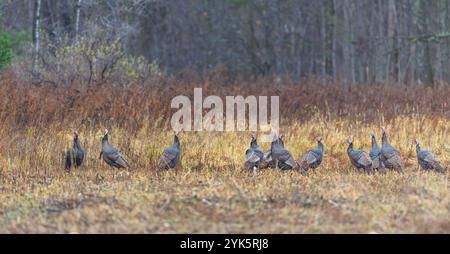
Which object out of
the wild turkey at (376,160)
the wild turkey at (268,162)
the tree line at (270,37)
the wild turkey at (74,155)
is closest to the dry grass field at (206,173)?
the wild turkey at (74,155)

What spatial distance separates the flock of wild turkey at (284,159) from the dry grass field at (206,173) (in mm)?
238

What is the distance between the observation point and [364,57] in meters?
42.0

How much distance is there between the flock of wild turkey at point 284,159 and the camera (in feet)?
42.1

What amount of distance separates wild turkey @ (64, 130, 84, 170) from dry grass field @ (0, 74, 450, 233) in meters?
0.17

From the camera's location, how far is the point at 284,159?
12883 millimetres

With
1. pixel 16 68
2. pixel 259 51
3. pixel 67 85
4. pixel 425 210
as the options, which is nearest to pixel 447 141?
pixel 425 210

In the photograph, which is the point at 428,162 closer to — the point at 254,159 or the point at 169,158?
the point at 254,159

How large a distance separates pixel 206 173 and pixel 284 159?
131 centimetres

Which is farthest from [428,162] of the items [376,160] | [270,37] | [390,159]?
[270,37]

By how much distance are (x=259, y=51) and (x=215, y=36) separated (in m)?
5.43

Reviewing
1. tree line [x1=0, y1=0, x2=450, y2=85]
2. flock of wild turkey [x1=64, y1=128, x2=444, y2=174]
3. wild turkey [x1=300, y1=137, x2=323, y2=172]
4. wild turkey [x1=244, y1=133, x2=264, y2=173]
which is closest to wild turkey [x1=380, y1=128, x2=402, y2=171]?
flock of wild turkey [x1=64, y1=128, x2=444, y2=174]

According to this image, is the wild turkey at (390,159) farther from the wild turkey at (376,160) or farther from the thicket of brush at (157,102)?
the thicket of brush at (157,102)

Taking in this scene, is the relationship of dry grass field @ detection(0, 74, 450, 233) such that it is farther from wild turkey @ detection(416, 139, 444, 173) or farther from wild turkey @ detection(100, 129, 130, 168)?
wild turkey @ detection(416, 139, 444, 173)
